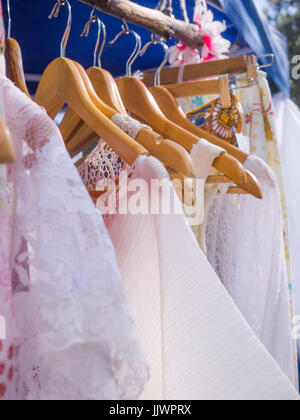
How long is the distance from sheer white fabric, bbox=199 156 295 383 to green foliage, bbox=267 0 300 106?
1834 millimetres

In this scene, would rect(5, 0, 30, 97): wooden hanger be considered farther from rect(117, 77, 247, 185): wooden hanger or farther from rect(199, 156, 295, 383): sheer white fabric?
rect(199, 156, 295, 383): sheer white fabric

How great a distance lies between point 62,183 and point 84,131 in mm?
280

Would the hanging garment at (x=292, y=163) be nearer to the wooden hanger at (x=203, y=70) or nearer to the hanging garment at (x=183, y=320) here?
the wooden hanger at (x=203, y=70)

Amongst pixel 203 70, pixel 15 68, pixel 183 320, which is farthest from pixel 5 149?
pixel 203 70

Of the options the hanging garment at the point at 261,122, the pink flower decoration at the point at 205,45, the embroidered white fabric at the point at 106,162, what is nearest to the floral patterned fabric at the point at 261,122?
the hanging garment at the point at 261,122

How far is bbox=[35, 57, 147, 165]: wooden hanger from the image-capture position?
1.63 feet

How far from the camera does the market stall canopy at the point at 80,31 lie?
0.87m

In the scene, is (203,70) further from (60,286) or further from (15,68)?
(60,286)

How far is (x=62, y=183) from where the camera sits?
361 millimetres

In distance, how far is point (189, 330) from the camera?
0.40 metres

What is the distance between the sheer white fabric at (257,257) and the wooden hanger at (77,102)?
24cm
